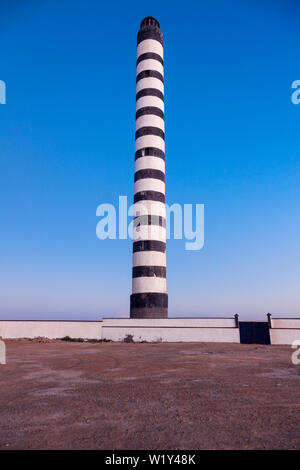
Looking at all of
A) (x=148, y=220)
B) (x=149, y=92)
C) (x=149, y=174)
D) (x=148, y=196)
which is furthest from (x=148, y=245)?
(x=149, y=92)

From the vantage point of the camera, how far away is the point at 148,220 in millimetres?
21938

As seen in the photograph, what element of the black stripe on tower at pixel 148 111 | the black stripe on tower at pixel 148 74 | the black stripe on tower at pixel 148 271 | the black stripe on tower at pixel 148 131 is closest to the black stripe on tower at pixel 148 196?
the black stripe on tower at pixel 148 131

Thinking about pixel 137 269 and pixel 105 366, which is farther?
pixel 137 269

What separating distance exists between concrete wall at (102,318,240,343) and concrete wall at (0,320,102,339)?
0.90 m

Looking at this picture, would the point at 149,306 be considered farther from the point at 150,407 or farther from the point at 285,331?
the point at 150,407

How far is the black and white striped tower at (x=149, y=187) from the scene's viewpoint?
21.3 meters

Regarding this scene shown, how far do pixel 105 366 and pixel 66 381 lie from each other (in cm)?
237

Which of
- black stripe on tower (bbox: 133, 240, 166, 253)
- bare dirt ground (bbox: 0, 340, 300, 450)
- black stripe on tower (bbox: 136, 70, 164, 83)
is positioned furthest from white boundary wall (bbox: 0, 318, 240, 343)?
black stripe on tower (bbox: 136, 70, 164, 83)

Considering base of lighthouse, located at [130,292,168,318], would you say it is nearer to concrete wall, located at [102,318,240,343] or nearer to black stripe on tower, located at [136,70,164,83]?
concrete wall, located at [102,318,240,343]

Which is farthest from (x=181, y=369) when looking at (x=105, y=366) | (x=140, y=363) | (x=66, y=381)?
(x=66, y=381)

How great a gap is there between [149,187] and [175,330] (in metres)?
10.3

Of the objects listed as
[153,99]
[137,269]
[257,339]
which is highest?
[153,99]
